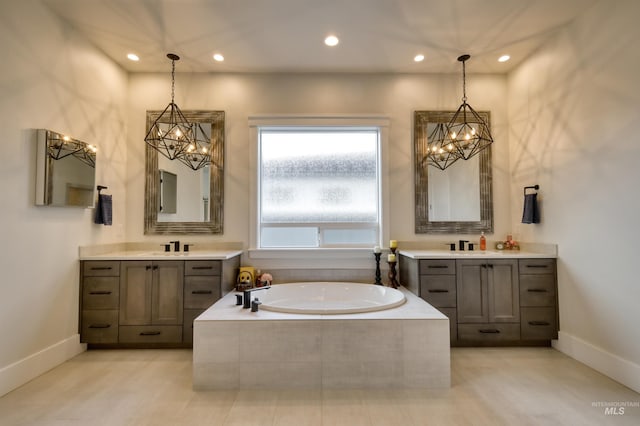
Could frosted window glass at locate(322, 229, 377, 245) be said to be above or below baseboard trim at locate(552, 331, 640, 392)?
above

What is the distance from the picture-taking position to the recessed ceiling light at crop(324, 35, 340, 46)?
2803 millimetres

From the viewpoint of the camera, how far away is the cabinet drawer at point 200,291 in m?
2.78

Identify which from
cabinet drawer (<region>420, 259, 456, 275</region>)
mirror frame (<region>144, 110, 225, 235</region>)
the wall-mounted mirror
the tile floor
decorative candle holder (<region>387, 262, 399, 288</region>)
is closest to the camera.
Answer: the tile floor

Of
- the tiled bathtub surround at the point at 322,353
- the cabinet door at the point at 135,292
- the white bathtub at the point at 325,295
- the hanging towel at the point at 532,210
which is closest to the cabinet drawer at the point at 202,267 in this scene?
the cabinet door at the point at 135,292

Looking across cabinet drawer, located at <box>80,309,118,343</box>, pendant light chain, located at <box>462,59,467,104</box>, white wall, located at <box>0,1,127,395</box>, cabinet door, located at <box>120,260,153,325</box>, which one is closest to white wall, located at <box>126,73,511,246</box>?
pendant light chain, located at <box>462,59,467,104</box>

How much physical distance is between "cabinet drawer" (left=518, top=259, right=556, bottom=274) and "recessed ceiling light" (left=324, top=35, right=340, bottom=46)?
2764 millimetres

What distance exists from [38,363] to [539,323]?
14.1 ft

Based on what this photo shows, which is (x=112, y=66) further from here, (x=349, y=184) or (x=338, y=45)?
(x=349, y=184)

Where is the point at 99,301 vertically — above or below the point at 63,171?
below

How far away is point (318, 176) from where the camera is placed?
141 inches

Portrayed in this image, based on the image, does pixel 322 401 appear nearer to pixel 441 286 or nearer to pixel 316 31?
pixel 441 286

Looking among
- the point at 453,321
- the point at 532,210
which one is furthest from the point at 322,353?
the point at 532,210

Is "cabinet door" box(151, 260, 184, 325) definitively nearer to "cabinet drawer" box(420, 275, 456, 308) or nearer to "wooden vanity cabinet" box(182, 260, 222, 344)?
"wooden vanity cabinet" box(182, 260, 222, 344)

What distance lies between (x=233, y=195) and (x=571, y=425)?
10.9 feet
